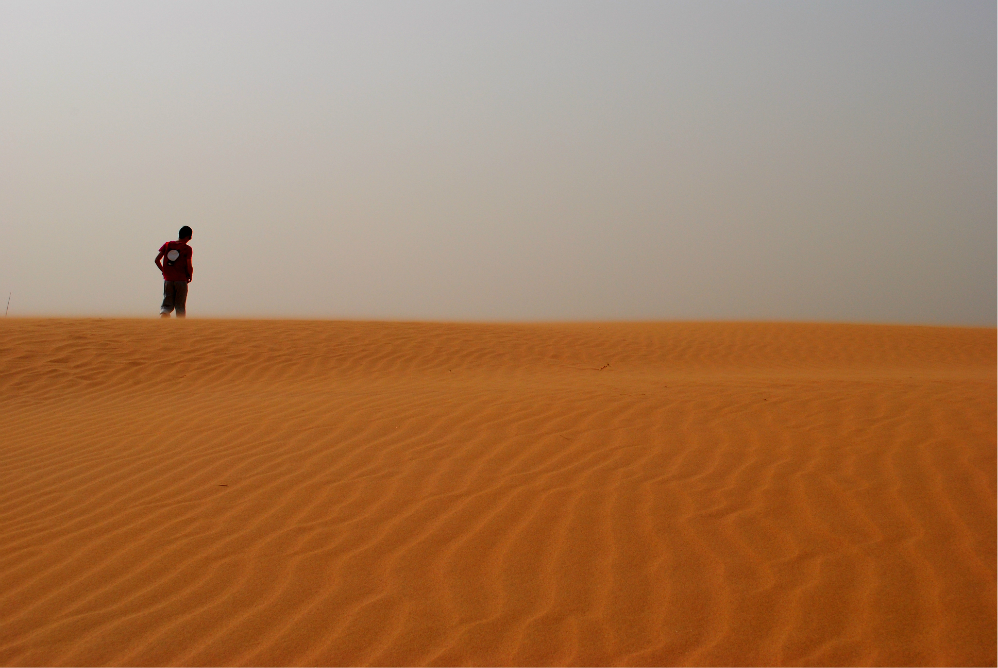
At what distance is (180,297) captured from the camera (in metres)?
12.7

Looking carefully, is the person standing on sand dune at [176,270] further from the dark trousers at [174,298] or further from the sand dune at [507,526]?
the sand dune at [507,526]

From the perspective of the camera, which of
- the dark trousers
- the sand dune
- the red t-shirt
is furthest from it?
the dark trousers

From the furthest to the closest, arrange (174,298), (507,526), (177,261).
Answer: (174,298) → (177,261) → (507,526)

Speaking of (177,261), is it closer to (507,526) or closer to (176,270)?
(176,270)

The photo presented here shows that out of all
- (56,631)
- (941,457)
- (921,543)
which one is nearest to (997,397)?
(941,457)

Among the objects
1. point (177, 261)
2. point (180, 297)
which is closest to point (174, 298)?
point (180, 297)

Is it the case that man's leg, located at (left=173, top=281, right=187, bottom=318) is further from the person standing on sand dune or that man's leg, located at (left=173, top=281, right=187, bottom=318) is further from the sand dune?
the sand dune

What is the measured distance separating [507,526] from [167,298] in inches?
413

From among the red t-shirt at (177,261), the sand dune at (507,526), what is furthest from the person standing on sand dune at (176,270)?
the sand dune at (507,526)

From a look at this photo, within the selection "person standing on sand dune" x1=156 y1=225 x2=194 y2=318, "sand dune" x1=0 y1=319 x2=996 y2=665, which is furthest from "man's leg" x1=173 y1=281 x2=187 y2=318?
"sand dune" x1=0 y1=319 x2=996 y2=665

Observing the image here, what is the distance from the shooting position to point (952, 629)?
9.76 ft

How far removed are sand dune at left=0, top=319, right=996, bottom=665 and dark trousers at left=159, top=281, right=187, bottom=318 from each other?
16.1ft

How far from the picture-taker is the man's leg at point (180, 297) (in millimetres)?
12555

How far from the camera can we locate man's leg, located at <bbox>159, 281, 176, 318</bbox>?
1252 centimetres
